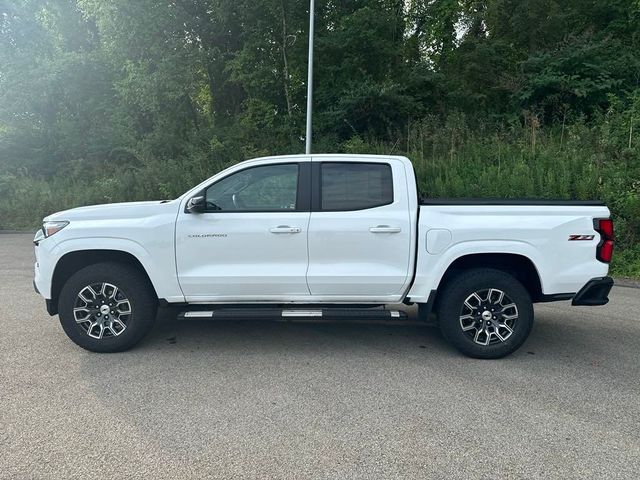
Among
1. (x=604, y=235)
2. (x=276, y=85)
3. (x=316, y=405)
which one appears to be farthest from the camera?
(x=276, y=85)

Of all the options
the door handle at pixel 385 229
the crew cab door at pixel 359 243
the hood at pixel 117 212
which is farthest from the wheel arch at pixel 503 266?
the hood at pixel 117 212

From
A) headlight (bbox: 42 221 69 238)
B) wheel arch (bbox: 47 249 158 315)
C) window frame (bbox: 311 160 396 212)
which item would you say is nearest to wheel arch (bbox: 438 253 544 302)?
window frame (bbox: 311 160 396 212)

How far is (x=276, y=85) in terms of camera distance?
1772cm

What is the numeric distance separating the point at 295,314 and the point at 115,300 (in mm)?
1704

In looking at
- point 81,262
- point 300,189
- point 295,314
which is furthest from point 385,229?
point 81,262

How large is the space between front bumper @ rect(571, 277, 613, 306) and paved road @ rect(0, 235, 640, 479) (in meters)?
0.59

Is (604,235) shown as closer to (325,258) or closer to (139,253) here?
(325,258)

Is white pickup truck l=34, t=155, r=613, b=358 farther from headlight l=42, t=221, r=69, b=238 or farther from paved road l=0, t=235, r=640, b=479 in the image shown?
paved road l=0, t=235, r=640, b=479

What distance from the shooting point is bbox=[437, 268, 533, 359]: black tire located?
14.3 feet

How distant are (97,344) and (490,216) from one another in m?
3.85

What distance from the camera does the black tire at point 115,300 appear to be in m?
4.45

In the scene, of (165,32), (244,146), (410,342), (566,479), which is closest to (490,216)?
(410,342)

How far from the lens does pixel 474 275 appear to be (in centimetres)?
441

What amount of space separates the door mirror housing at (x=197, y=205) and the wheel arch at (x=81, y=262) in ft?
2.36
